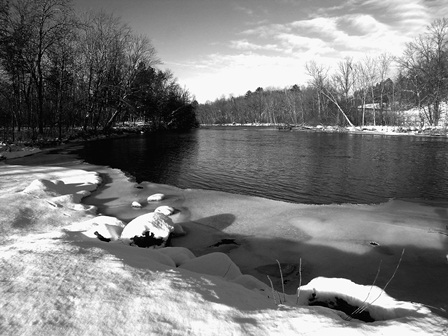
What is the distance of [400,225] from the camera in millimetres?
6449

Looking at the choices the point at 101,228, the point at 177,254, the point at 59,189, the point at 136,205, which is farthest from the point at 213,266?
the point at 59,189

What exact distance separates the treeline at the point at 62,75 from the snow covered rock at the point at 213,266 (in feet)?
83.1

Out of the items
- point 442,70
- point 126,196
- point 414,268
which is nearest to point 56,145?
point 126,196

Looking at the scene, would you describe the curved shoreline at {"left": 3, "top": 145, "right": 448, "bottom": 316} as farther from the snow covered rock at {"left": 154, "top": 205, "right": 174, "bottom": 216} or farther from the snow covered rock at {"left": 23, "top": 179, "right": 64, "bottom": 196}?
the snow covered rock at {"left": 23, "top": 179, "right": 64, "bottom": 196}

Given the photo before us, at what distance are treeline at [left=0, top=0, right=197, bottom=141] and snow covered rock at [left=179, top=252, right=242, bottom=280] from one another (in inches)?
997

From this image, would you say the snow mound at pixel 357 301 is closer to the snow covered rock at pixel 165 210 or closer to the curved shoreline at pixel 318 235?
the curved shoreline at pixel 318 235

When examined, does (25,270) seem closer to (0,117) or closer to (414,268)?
(414,268)

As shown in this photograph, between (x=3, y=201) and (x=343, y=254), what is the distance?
7754 mm

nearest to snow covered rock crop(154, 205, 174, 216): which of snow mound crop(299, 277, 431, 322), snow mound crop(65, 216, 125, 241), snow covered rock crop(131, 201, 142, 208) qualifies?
snow covered rock crop(131, 201, 142, 208)

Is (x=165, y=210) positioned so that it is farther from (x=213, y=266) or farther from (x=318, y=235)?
(x=318, y=235)

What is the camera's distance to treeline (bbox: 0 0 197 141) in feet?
74.5

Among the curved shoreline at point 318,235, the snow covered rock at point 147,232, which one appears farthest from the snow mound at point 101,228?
the curved shoreline at point 318,235

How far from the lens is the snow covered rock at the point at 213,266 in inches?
144

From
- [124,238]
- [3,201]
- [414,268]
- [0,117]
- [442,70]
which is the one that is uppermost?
[442,70]
